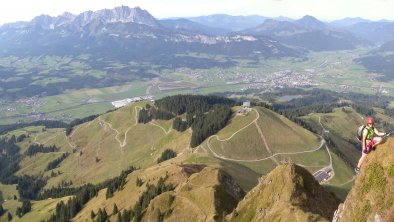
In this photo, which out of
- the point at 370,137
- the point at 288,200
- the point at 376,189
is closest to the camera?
the point at 370,137

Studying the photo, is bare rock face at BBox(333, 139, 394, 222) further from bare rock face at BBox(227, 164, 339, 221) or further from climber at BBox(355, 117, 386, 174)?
bare rock face at BBox(227, 164, 339, 221)

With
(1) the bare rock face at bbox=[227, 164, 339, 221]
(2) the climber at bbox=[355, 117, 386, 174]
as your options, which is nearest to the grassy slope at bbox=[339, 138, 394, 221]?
(2) the climber at bbox=[355, 117, 386, 174]

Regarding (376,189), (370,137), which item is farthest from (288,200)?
(370,137)

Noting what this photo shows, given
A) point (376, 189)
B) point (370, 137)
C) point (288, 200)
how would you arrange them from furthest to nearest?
point (288, 200) → point (376, 189) → point (370, 137)

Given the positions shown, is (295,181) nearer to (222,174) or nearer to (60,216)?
(222,174)

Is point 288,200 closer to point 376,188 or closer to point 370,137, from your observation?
point 376,188

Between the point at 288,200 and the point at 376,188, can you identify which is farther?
the point at 288,200

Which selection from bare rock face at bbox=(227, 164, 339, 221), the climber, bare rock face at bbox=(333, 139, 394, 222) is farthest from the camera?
bare rock face at bbox=(227, 164, 339, 221)

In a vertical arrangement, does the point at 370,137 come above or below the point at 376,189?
above
